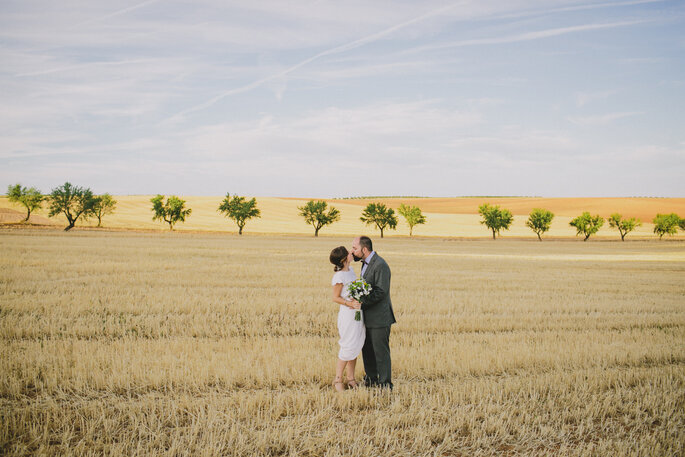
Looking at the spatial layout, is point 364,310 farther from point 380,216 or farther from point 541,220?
point 541,220

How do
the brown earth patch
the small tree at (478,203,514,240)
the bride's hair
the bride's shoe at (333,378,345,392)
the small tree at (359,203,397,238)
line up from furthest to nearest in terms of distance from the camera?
1. the brown earth patch
2. the small tree at (478,203,514,240)
3. the small tree at (359,203,397,238)
4. the bride's shoe at (333,378,345,392)
5. the bride's hair

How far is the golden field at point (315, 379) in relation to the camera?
5.50 m

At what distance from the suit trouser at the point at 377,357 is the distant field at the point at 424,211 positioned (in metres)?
80.9

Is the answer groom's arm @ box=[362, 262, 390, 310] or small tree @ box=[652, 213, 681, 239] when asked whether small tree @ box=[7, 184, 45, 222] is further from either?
small tree @ box=[652, 213, 681, 239]

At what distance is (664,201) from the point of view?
459 feet

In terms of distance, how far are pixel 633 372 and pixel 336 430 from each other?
5.58m

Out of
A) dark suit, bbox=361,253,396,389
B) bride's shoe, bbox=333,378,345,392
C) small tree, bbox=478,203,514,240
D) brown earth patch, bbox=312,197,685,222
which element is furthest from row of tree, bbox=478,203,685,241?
bride's shoe, bbox=333,378,345,392

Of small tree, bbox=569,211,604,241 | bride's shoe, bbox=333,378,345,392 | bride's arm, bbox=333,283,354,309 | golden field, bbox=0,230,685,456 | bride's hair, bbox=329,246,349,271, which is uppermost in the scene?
small tree, bbox=569,211,604,241

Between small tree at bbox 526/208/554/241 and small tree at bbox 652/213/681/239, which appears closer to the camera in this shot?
small tree at bbox 526/208/554/241

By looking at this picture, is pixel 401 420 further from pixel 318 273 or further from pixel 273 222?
pixel 273 222

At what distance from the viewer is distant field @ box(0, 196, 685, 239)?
89756mm

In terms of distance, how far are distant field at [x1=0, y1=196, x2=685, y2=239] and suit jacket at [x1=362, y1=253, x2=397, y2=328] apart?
8132cm

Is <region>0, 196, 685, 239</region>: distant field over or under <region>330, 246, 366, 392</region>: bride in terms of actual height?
over

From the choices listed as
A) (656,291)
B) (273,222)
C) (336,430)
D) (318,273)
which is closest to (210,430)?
(336,430)
